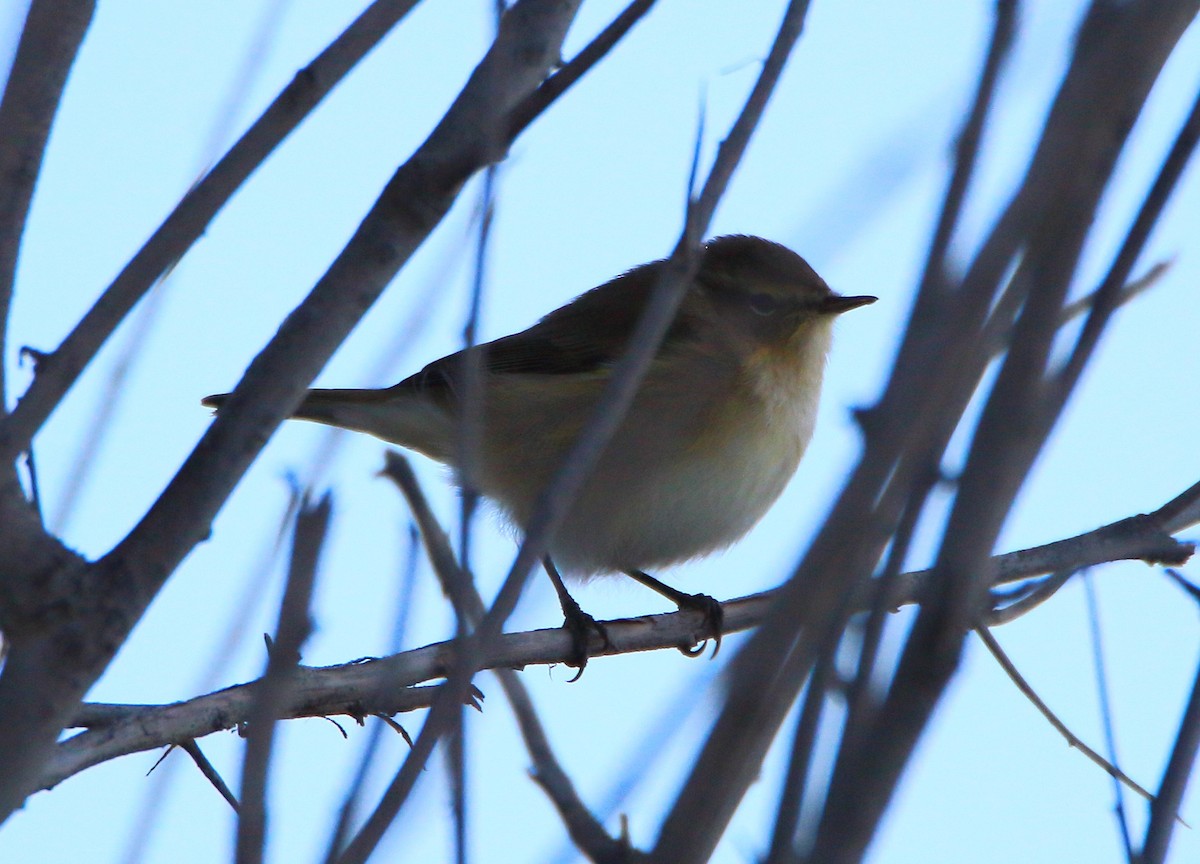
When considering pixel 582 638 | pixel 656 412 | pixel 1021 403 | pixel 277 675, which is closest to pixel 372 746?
pixel 277 675

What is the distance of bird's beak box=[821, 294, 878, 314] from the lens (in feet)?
16.9

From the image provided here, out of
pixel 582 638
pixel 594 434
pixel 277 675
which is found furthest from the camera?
pixel 582 638

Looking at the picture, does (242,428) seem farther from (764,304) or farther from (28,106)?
(764,304)

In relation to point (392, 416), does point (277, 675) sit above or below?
below

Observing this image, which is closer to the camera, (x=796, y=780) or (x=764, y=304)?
(x=796, y=780)

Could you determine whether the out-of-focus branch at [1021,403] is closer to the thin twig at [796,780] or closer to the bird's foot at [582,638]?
the thin twig at [796,780]

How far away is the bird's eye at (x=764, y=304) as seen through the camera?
5.18m

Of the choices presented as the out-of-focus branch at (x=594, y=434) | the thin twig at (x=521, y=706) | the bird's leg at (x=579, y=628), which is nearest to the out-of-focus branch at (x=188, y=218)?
the thin twig at (x=521, y=706)

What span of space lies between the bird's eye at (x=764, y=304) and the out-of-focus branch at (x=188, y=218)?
3486 millimetres

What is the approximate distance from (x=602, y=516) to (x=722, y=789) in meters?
3.65

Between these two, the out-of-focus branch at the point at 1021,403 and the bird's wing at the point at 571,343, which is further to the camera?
the bird's wing at the point at 571,343

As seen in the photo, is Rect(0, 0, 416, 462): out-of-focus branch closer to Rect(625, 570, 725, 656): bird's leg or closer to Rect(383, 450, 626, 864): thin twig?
Rect(383, 450, 626, 864): thin twig

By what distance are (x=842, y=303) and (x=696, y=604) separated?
4.75 ft

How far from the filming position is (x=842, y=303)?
5156mm
